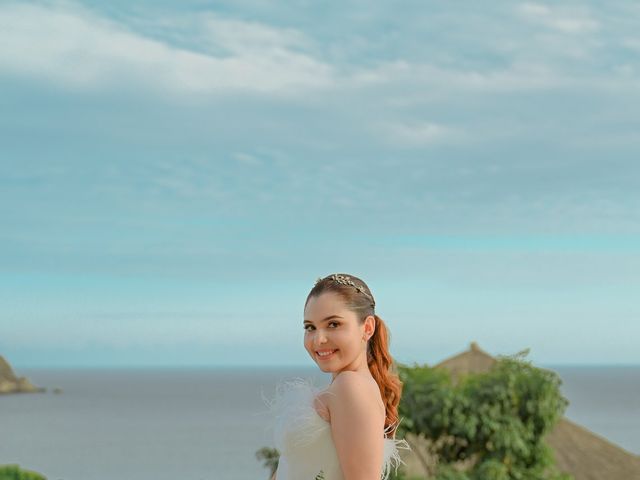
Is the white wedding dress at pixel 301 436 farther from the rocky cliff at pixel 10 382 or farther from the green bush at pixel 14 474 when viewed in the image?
the rocky cliff at pixel 10 382

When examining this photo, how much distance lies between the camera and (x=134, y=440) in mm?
62188

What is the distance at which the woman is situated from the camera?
2859 mm

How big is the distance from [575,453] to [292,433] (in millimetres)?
13032

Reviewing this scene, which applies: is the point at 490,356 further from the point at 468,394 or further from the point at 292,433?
the point at 292,433

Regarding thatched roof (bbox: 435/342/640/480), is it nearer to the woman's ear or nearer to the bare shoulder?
the woman's ear

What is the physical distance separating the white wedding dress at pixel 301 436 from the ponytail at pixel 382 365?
20cm

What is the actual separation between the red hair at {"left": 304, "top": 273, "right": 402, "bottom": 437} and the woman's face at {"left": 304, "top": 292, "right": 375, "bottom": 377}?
0.09 feet

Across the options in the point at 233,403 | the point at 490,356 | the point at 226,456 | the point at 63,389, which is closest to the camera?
the point at 490,356

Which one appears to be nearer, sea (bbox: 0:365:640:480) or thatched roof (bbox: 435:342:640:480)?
thatched roof (bbox: 435:342:640:480)

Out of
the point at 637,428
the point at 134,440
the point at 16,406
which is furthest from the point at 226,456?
the point at 16,406

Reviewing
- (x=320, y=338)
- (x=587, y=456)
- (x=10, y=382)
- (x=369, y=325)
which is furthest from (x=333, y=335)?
(x=10, y=382)

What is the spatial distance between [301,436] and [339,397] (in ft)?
0.57

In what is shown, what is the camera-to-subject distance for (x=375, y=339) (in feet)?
10.2

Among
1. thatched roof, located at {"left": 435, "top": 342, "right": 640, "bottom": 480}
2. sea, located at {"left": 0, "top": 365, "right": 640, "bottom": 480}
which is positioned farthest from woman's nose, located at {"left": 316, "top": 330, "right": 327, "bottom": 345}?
sea, located at {"left": 0, "top": 365, "right": 640, "bottom": 480}
